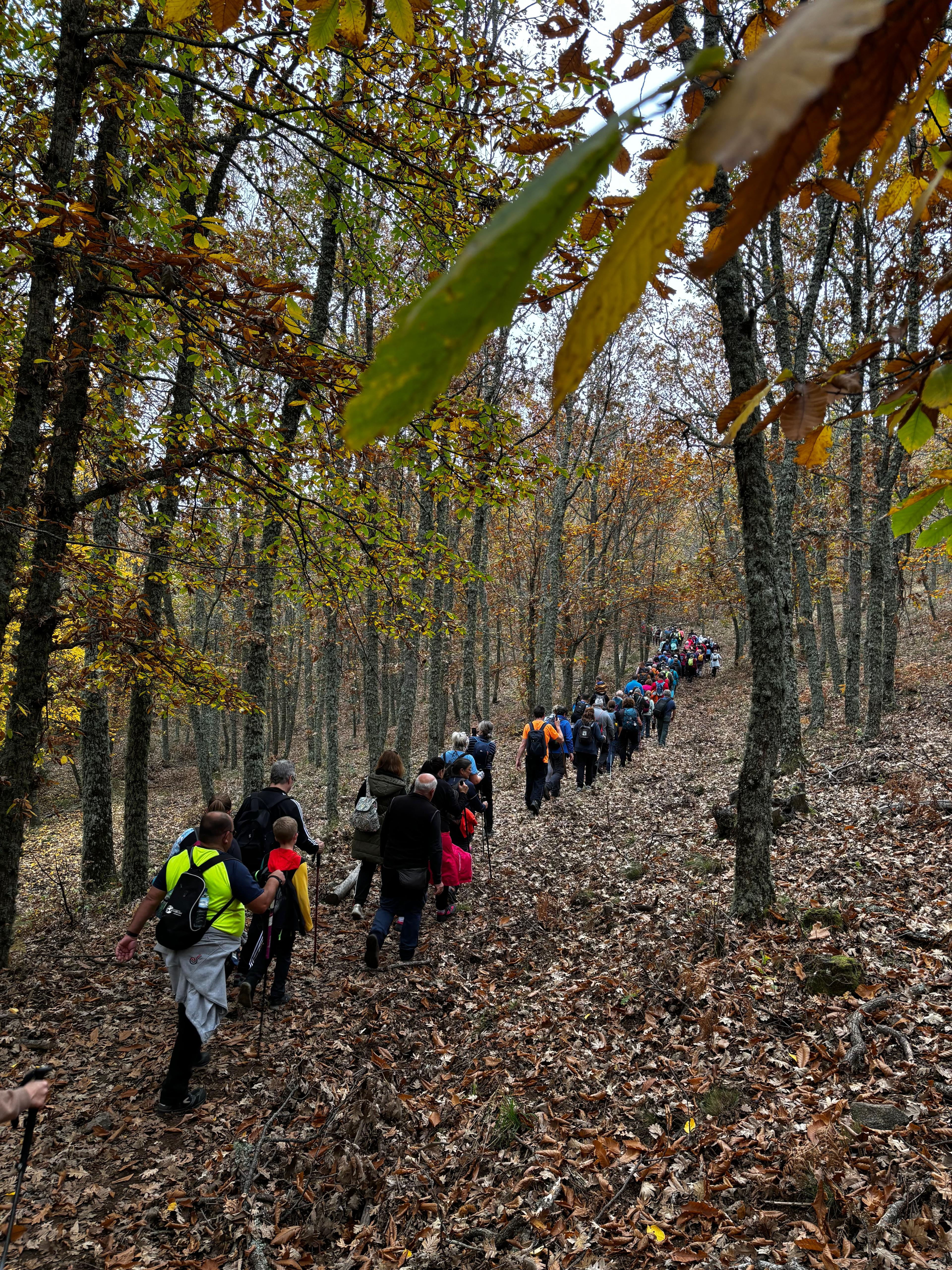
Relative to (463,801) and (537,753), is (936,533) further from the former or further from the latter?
(537,753)

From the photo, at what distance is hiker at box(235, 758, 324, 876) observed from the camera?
592cm

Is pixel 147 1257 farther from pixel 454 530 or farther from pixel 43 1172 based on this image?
pixel 454 530

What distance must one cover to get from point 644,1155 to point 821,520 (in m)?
18.3

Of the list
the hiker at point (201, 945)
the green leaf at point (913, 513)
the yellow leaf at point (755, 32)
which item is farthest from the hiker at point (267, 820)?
the yellow leaf at point (755, 32)

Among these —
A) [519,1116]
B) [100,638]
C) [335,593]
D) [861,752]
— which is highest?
[335,593]

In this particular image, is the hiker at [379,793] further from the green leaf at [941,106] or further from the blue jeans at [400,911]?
the green leaf at [941,106]

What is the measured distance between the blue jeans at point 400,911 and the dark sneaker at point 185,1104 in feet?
6.38

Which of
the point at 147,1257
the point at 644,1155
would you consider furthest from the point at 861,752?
the point at 147,1257

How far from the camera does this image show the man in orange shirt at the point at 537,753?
11.4 metres

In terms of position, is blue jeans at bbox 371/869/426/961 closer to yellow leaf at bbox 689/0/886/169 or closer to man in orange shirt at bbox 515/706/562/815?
man in orange shirt at bbox 515/706/562/815

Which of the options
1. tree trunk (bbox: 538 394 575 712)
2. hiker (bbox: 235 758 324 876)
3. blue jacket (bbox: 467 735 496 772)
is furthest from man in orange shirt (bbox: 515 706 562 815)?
hiker (bbox: 235 758 324 876)

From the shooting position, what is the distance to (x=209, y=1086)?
4.68m

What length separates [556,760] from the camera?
12.7 m

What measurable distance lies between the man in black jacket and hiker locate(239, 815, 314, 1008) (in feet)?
2.42
